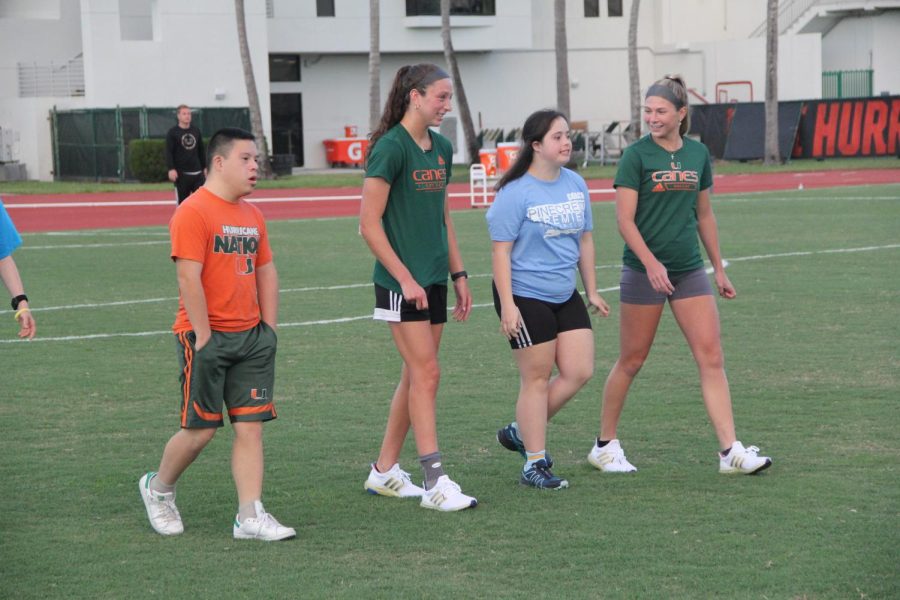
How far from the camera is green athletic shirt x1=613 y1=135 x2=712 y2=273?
723 cm

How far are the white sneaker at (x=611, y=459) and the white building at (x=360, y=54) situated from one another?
42.1m

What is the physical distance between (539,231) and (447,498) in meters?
1.39

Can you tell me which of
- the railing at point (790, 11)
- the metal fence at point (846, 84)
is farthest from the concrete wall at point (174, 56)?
Answer: the metal fence at point (846, 84)

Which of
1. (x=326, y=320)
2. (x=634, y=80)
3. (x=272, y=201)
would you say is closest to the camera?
(x=326, y=320)

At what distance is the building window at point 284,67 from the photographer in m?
55.7

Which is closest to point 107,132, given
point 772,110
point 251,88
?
point 251,88

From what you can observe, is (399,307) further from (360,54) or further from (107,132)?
(360,54)

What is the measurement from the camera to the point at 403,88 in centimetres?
662

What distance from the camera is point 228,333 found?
6.11 metres

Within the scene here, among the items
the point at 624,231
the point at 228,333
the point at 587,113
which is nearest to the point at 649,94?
the point at 624,231

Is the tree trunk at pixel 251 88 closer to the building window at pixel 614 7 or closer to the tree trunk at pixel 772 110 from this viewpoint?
the tree trunk at pixel 772 110

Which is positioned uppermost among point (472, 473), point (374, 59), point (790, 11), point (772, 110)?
point (790, 11)

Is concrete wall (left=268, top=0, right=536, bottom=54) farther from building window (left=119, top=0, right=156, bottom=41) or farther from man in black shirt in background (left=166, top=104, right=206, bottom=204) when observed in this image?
man in black shirt in background (left=166, top=104, right=206, bottom=204)

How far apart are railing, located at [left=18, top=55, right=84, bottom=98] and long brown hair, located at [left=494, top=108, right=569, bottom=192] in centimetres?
4458
